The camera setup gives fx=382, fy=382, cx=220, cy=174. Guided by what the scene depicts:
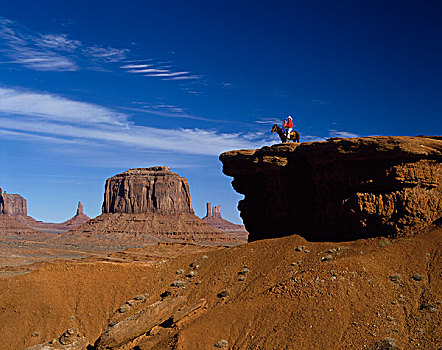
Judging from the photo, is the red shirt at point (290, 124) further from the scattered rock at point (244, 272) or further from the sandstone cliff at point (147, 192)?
the sandstone cliff at point (147, 192)

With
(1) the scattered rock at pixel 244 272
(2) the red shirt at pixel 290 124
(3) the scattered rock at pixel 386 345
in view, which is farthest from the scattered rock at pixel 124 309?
(2) the red shirt at pixel 290 124

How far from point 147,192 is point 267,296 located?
12812cm

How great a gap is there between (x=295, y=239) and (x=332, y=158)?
4.61 m

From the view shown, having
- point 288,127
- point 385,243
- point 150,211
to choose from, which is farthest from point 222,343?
point 150,211

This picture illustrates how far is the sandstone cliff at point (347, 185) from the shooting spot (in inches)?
693

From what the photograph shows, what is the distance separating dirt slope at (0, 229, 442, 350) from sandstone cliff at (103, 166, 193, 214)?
118794 mm

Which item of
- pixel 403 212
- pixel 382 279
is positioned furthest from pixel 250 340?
pixel 403 212

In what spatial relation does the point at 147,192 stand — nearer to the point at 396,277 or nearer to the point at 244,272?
the point at 244,272

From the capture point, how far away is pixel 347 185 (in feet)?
64.4

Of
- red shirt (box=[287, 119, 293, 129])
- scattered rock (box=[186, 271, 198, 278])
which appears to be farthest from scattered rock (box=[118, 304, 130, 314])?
red shirt (box=[287, 119, 293, 129])

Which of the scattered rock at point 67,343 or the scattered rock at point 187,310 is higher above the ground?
the scattered rock at point 187,310

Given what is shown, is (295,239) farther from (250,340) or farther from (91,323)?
(91,323)

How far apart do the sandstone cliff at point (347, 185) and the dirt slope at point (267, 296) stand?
1.30 metres

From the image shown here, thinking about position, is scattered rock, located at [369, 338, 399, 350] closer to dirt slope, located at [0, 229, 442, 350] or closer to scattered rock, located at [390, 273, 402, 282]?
dirt slope, located at [0, 229, 442, 350]
